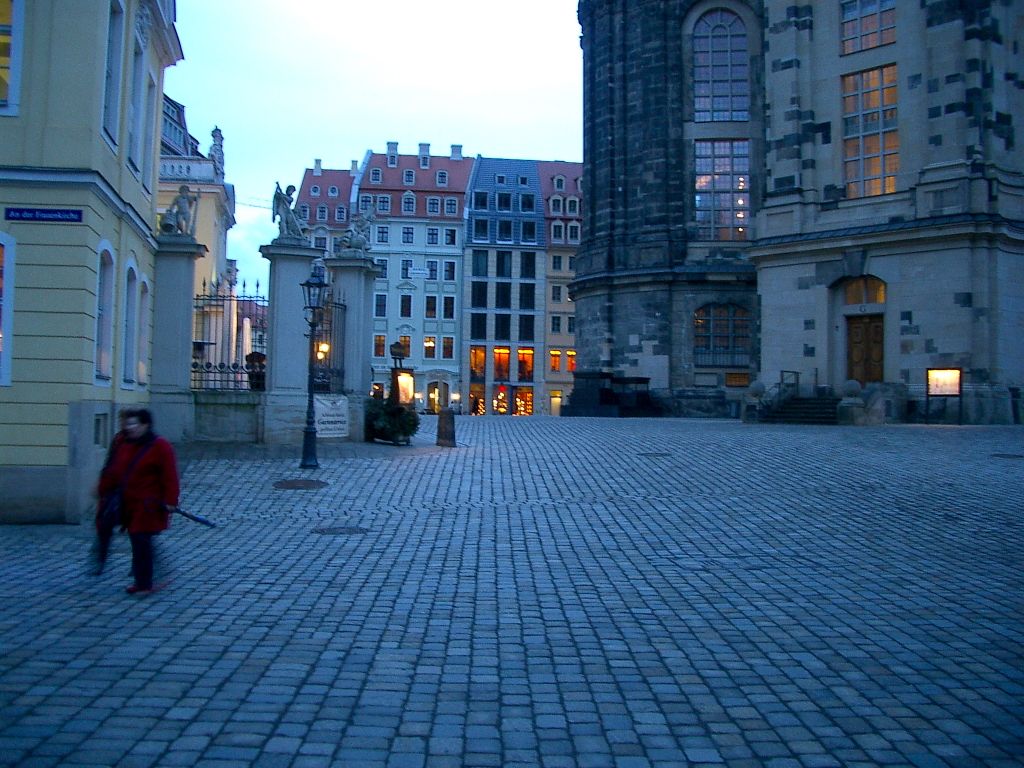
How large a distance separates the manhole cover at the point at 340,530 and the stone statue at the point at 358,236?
40.7 feet

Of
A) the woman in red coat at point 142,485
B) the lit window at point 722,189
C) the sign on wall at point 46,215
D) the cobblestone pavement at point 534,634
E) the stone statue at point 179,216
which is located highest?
the lit window at point 722,189

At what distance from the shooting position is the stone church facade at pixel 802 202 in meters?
31.8

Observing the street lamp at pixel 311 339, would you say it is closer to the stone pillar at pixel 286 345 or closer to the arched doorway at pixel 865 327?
the stone pillar at pixel 286 345

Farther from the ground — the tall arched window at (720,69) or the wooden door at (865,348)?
the tall arched window at (720,69)

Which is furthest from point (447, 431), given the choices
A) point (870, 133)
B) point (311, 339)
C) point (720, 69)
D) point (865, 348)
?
point (720, 69)

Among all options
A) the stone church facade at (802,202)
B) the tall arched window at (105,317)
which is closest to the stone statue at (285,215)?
the tall arched window at (105,317)

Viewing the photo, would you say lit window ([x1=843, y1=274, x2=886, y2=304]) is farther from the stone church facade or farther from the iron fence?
the iron fence

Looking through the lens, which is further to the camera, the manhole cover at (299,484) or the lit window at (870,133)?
the lit window at (870,133)

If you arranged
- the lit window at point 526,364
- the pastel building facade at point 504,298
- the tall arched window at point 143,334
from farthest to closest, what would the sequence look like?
1. the lit window at point 526,364
2. the pastel building facade at point 504,298
3. the tall arched window at point 143,334

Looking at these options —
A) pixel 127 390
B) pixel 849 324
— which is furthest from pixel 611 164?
pixel 127 390

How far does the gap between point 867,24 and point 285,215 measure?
79.8 ft

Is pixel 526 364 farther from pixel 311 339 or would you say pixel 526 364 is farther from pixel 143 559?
pixel 143 559

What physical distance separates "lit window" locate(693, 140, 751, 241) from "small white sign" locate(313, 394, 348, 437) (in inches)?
1019

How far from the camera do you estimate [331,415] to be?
21.8 m
